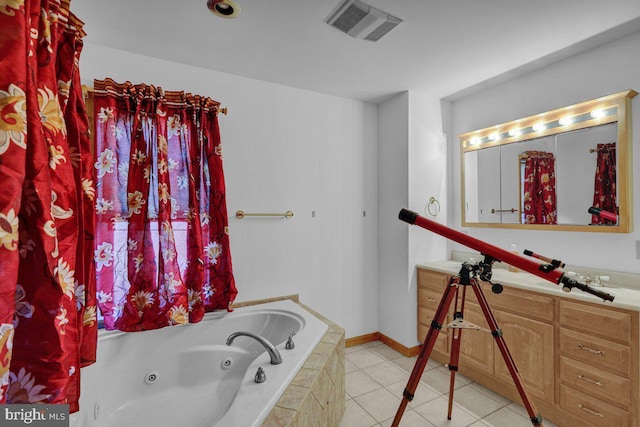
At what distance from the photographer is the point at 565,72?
87.8 inches

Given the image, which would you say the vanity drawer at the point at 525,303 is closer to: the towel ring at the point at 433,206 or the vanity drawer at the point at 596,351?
the vanity drawer at the point at 596,351

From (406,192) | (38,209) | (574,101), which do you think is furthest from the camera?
(406,192)

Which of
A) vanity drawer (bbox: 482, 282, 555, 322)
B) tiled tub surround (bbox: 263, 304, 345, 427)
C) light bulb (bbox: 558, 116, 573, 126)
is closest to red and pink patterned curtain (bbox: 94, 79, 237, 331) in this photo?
tiled tub surround (bbox: 263, 304, 345, 427)

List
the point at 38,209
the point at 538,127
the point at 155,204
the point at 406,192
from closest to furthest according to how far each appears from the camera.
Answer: the point at 38,209, the point at 155,204, the point at 538,127, the point at 406,192

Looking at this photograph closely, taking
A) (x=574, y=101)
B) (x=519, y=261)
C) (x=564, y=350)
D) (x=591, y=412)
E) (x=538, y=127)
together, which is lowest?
(x=591, y=412)

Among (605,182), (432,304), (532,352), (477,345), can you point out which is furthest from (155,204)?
(605,182)

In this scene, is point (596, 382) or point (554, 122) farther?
point (554, 122)

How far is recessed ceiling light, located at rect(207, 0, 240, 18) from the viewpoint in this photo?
158cm

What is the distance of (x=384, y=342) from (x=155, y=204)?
2398 millimetres

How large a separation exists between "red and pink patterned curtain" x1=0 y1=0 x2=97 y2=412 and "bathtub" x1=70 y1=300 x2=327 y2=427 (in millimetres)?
876

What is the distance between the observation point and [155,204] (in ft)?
6.66

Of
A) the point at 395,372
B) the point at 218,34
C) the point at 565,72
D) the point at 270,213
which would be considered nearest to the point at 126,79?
the point at 218,34

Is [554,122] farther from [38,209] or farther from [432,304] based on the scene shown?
[38,209]

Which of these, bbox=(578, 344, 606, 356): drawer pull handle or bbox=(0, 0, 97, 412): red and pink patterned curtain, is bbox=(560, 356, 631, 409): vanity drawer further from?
bbox=(0, 0, 97, 412): red and pink patterned curtain
